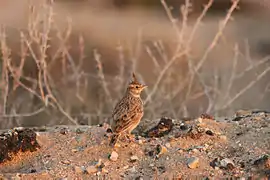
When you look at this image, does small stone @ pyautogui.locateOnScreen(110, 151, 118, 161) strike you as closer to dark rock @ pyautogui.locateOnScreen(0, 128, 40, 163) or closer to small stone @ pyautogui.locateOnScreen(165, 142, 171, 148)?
small stone @ pyautogui.locateOnScreen(165, 142, 171, 148)

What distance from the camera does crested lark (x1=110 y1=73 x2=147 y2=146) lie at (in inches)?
259

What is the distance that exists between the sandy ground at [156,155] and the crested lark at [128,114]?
0.15m

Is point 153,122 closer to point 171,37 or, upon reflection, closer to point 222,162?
point 222,162

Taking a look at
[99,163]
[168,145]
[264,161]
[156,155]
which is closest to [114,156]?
[99,163]

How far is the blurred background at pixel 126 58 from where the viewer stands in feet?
35.1

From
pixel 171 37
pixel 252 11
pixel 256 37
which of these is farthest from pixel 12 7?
pixel 252 11

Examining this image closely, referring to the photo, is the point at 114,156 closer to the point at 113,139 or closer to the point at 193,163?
the point at 113,139

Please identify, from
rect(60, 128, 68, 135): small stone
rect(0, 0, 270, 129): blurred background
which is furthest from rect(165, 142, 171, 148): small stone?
rect(60, 128, 68, 135): small stone

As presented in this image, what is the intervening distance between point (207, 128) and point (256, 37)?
18.6 meters

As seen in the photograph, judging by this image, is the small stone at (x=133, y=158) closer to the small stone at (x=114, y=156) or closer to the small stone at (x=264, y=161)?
the small stone at (x=114, y=156)

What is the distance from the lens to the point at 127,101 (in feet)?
22.8

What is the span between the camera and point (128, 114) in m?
6.70

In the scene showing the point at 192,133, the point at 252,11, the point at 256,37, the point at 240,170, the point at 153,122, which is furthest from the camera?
the point at 252,11

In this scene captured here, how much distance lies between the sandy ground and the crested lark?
150 mm
